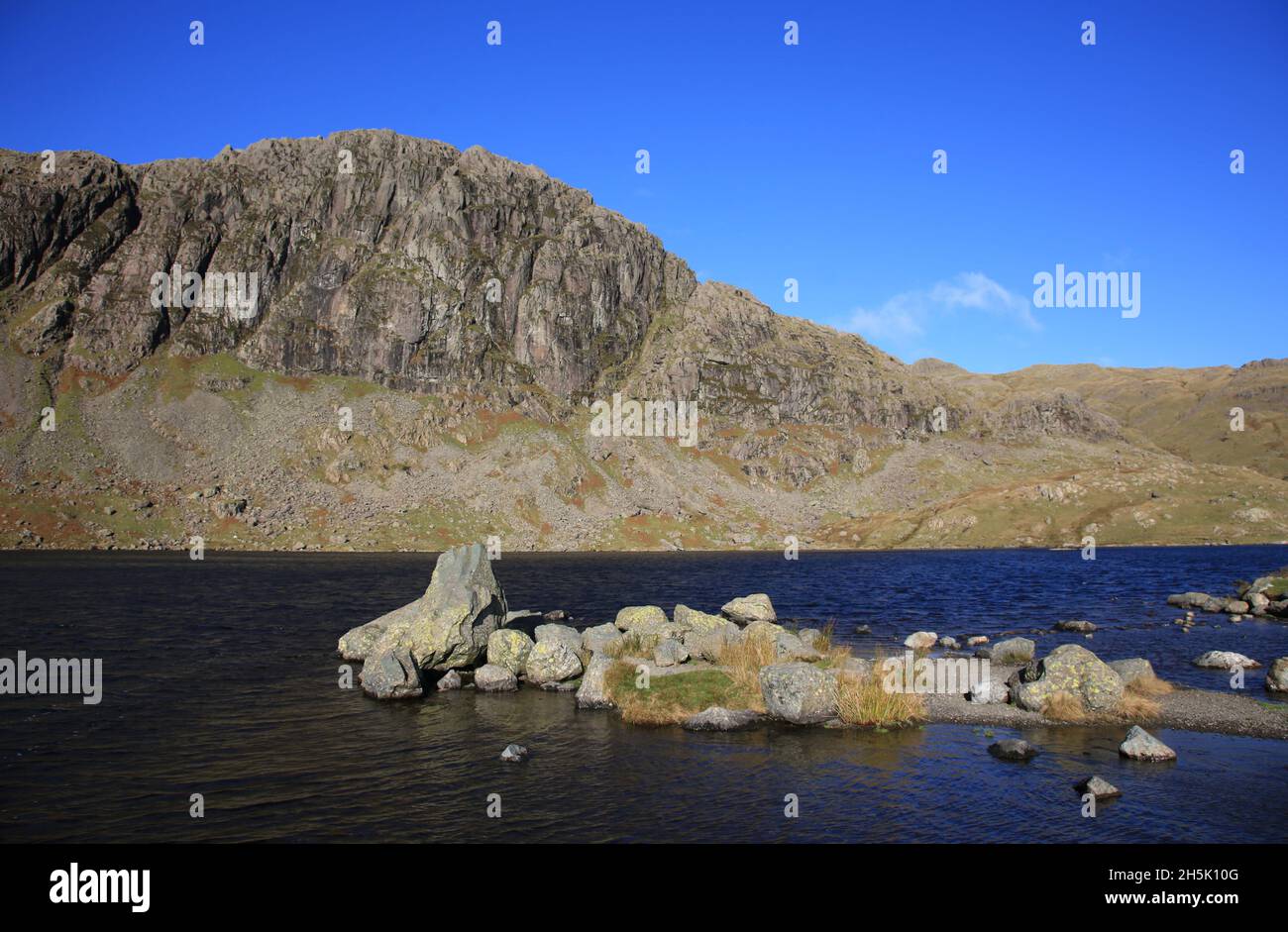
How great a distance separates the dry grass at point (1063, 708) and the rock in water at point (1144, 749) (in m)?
3.71

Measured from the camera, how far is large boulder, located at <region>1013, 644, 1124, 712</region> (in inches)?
1088

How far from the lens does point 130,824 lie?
58.6 feet

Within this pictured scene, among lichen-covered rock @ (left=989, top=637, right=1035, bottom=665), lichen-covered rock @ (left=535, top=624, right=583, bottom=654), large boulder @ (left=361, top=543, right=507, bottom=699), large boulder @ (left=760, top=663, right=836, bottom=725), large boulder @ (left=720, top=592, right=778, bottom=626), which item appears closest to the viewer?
large boulder @ (left=760, top=663, right=836, bottom=725)

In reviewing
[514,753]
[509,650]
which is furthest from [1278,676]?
[509,650]

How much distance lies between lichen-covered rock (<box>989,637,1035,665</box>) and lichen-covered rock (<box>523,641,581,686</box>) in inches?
860

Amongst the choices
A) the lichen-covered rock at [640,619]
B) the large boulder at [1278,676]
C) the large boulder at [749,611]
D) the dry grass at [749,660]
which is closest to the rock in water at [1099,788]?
the dry grass at [749,660]

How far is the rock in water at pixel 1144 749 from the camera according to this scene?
74.6ft

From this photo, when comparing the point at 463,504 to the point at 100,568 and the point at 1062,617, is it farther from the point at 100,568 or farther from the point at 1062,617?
the point at 1062,617

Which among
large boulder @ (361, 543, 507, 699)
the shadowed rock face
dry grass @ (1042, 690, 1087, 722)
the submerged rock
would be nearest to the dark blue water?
dry grass @ (1042, 690, 1087, 722)

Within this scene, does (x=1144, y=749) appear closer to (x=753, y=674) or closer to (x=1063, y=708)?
(x=1063, y=708)

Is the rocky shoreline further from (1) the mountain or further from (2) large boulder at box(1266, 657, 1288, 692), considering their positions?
(1) the mountain
